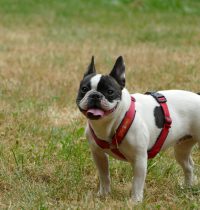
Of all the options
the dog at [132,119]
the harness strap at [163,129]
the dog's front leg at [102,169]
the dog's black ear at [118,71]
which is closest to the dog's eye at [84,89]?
the dog at [132,119]

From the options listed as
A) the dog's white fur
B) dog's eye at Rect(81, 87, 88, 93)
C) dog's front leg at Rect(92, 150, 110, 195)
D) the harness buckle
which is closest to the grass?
dog's front leg at Rect(92, 150, 110, 195)

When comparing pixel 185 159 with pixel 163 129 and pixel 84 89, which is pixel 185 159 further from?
pixel 84 89

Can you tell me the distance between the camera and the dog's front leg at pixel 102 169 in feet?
15.3

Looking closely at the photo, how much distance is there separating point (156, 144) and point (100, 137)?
431 mm

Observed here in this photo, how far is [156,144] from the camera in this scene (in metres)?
4.63

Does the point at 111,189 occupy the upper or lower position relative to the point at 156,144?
lower

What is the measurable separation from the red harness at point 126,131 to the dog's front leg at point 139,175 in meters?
0.13

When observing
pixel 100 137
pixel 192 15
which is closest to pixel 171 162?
pixel 100 137

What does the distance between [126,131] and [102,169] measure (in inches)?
18.8

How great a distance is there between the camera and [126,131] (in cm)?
439

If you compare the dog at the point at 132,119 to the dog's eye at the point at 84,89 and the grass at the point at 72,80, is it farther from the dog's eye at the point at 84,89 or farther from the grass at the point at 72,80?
the grass at the point at 72,80

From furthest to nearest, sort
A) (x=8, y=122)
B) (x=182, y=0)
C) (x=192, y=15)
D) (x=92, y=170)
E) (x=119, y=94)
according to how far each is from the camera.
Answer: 1. (x=182, y=0)
2. (x=192, y=15)
3. (x=8, y=122)
4. (x=92, y=170)
5. (x=119, y=94)

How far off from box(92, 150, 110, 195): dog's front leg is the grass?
8 centimetres

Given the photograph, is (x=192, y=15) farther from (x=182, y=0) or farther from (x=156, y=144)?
(x=156, y=144)
